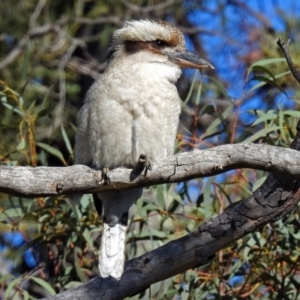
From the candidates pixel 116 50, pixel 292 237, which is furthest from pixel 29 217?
pixel 292 237

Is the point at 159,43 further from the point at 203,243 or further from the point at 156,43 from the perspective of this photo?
the point at 203,243

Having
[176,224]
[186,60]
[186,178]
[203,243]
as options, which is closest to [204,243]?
[203,243]

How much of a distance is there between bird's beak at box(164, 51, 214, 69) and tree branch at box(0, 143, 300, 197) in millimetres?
694

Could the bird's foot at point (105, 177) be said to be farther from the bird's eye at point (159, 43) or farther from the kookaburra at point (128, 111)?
the bird's eye at point (159, 43)

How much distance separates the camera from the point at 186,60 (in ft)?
11.8

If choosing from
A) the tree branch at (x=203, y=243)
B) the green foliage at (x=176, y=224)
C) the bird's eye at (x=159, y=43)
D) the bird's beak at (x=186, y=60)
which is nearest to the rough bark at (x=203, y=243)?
the tree branch at (x=203, y=243)

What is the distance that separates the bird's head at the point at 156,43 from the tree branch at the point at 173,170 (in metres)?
0.71

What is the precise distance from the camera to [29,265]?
15.4ft

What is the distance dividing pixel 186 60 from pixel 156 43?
13cm

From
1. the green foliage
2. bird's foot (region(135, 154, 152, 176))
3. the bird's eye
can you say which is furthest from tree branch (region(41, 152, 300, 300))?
the bird's eye

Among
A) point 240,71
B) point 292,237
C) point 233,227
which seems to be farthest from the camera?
point 240,71

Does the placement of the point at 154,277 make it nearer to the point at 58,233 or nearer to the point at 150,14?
the point at 58,233

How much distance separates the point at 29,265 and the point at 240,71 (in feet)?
5.19

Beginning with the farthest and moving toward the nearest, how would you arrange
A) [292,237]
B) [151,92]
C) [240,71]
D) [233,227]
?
[240,71] < [292,237] < [151,92] < [233,227]
